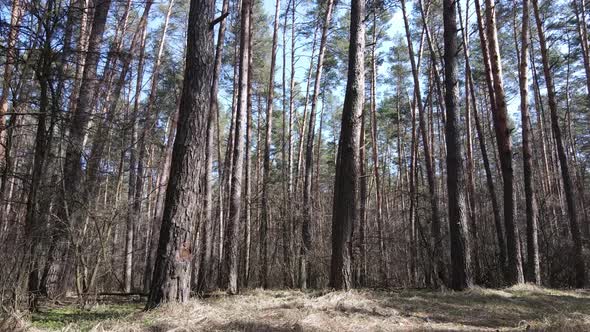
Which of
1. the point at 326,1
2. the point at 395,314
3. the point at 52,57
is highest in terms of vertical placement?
the point at 326,1

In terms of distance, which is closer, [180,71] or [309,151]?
[309,151]

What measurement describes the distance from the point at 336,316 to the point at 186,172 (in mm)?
2364

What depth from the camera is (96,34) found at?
6637mm

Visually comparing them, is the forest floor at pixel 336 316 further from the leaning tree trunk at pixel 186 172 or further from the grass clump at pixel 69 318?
the leaning tree trunk at pixel 186 172

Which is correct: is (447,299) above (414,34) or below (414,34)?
A: below

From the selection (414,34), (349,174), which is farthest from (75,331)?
(414,34)

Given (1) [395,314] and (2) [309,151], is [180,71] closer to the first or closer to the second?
(2) [309,151]

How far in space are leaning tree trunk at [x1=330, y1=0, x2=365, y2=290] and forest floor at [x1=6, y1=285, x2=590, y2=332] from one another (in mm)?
553

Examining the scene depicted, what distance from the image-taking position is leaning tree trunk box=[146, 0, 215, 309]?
4.30 meters

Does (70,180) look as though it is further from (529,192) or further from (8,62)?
(529,192)

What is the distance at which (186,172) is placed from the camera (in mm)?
4598

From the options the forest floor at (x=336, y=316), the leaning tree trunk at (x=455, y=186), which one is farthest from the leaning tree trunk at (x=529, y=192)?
the forest floor at (x=336, y=316)

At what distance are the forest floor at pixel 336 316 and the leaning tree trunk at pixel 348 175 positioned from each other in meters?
0.55

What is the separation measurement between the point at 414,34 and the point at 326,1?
18.3ft
